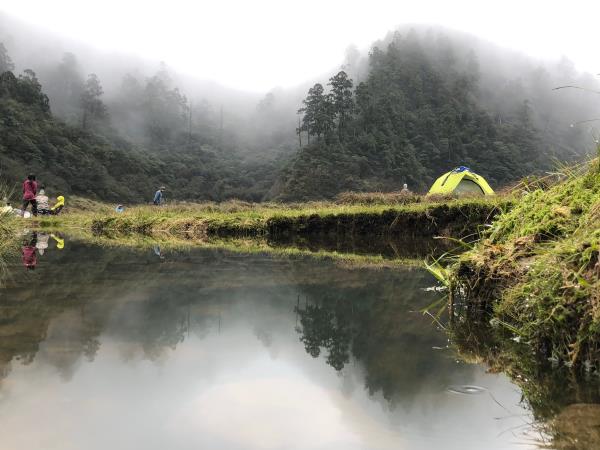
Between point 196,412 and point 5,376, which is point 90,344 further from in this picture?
point 196,412

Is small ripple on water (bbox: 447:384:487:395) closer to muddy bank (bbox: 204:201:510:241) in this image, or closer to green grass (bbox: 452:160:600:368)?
green grass (bbox: 452:160:600:368)

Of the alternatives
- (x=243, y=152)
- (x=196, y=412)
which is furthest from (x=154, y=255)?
(x=243, y=152)

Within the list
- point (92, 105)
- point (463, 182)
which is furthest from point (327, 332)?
point (92, 105)

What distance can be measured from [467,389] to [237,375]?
914 mm

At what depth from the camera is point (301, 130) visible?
212 ft

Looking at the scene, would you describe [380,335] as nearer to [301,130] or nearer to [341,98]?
[301,130]

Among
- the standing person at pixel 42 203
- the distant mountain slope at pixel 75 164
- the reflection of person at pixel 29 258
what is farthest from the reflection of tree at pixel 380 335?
the distant mountain slope at pixel 75 164

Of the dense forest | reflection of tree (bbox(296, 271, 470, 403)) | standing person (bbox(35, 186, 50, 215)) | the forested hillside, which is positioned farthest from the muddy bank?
the forested hillside

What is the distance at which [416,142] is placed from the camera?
75.5m

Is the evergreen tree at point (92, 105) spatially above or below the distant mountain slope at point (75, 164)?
above

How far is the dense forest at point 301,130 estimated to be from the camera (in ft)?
179

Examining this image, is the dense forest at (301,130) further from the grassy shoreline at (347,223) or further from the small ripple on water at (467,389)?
the small ripple on water at (467,389)

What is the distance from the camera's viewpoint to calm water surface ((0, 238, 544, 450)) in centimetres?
159

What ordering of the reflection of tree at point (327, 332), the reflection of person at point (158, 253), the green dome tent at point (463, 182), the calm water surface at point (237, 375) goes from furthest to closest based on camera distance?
the green dome tent at point (463, 182), the reflection of person at point (158, 253), the reflection of tree at point (327, 332), the calm water surface at point (237, 375)
